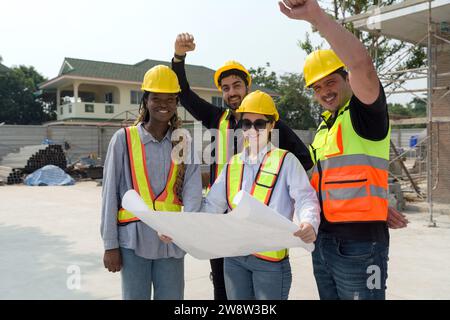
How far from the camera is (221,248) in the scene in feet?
6.09

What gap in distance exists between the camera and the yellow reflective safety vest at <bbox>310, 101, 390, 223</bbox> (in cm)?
188

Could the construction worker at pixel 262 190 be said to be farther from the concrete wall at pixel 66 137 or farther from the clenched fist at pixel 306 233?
the concrete wall at pixel 66 137

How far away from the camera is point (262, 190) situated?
2.05 metres

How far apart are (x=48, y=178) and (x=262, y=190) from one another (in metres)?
15.7

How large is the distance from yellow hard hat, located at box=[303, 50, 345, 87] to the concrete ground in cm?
271

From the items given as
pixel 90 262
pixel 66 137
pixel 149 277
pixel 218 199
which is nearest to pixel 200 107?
pixel 218 199

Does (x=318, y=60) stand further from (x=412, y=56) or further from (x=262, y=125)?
(x=412, y=56)

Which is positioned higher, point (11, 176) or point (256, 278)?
point (256, 278)

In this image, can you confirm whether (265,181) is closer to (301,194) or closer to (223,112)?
(301,194)

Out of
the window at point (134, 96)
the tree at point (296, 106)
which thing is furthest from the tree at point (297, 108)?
the window at point (134, 96)

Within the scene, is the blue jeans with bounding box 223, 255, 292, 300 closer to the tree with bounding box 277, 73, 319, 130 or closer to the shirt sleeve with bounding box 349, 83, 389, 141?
the shirt sleeve with bounding box 349, 83, 389, 141

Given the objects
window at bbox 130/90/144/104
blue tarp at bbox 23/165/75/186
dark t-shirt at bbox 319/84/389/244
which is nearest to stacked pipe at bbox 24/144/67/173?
blue tarp at bbox 23/165/75/186
